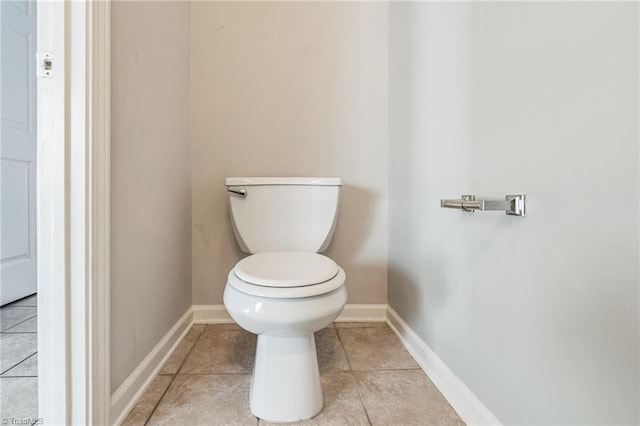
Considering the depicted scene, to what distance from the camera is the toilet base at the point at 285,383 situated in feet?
2.70

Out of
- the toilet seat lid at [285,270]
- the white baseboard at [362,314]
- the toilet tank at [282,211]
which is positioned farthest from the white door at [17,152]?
the white baseboard at [362,314]

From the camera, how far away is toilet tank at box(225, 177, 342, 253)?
1254 millimetres

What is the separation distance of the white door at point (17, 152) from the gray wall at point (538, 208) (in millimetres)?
2126

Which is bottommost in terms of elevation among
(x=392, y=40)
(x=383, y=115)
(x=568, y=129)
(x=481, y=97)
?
(x=568, y=129)

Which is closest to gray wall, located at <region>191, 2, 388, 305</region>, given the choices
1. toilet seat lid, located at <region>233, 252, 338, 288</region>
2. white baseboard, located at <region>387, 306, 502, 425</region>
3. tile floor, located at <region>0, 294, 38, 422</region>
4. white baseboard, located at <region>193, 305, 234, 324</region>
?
white baseboard, located at <region>193, 305, 234, 324</region>

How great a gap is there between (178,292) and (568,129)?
4.45ft

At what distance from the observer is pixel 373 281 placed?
150 centimetres

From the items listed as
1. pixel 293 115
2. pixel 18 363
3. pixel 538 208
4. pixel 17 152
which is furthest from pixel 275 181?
pixel 17 152

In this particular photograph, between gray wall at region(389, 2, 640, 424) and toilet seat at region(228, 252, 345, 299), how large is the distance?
1.25 feet

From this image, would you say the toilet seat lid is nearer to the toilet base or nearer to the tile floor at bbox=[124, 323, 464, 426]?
the toilet base

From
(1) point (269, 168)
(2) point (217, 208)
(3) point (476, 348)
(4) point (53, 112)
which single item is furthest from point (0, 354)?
(3) point (476, 348)

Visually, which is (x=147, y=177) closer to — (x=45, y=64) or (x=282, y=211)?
(x=45, y=64)

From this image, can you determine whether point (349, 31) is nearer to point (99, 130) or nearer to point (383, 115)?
point (383, 115)

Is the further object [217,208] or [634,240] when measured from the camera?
[217,208]
